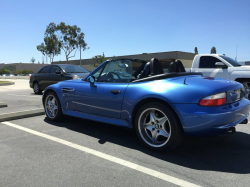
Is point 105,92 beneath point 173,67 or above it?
beneath

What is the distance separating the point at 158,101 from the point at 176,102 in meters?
0.30

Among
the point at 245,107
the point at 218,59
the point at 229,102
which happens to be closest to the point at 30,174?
the point at 229,102

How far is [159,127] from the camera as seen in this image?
3211mm

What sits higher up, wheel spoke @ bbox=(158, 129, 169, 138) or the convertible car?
the convertible car

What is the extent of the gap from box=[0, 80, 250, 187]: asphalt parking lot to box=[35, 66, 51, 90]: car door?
699 cm

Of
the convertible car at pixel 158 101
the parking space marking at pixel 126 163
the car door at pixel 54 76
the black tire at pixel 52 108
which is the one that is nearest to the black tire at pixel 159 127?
the convertible car at pixel 158 101

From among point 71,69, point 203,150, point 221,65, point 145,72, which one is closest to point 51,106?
point 145,72

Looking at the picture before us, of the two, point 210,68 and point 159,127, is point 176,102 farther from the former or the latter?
point 210,68

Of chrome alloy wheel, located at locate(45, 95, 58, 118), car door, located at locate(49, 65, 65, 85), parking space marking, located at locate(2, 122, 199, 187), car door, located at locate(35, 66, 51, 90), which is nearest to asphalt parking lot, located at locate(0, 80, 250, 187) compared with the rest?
parking space marking, located at locate(2, 122, 199, 187)

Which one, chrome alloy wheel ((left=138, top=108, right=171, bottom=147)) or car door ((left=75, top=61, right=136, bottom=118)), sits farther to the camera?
car door ((left=75, top=61, right=136, bottom=118))

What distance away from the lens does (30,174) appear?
2.60m

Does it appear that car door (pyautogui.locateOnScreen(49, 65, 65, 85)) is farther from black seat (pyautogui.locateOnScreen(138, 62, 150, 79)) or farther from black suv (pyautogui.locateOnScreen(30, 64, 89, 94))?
black seat (pyautogui.locateOnScreen(138, 62, 150, 79))

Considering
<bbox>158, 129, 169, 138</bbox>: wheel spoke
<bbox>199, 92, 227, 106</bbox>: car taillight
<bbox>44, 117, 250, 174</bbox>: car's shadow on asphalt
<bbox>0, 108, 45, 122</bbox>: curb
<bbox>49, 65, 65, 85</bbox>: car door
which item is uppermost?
<bbox>49, 65, 65, 85</bbox>: car door

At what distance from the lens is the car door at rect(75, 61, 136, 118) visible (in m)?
3.65
